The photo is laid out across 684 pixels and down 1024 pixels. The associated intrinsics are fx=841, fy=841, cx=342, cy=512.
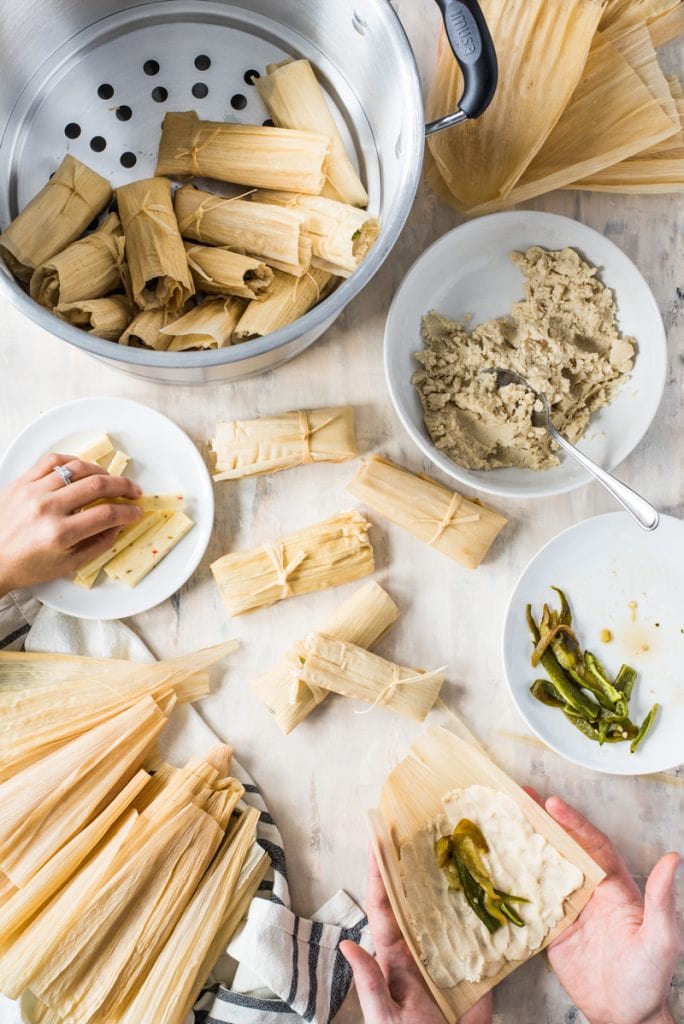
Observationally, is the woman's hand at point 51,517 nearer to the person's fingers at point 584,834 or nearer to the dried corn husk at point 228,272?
the dried corn husk at point 228,272

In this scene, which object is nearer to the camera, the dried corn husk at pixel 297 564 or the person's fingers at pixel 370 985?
the person's fingers at pixel 370 985

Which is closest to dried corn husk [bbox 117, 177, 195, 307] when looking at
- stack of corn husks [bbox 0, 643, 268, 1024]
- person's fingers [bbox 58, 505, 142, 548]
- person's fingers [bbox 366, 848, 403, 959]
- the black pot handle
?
person's fingers [bbox 58, 505, 142, 548]

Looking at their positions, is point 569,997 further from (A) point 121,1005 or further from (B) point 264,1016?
(A) point 121,1005

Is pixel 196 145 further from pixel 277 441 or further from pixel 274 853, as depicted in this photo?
pixel 274 853

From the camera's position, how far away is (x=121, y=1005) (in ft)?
4.46

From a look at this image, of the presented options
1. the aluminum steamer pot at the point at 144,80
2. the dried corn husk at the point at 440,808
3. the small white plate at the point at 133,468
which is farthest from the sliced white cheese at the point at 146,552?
the dried corn husk at the point at 440,808

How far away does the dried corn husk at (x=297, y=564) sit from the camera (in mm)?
1438

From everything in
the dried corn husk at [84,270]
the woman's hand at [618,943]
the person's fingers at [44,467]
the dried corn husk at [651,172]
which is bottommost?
the woman's hand at [618,943]

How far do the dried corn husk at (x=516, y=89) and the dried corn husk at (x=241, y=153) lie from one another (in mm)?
249

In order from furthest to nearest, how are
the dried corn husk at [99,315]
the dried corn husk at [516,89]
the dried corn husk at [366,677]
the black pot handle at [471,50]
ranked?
the dried corn husk at [366,677], the dried corn husk at [516,89], the dried corn husk at [99,315], the black pot handle at [471,50]

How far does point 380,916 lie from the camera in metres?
1.41

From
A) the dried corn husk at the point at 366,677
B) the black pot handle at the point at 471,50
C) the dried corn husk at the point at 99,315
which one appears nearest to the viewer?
the black pot handle at the point at 471,50

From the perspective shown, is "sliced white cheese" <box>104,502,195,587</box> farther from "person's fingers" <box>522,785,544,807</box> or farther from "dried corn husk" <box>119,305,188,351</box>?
"person's fingers" <box>522,785,544,807</box>

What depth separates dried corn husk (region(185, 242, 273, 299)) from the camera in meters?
1.23
